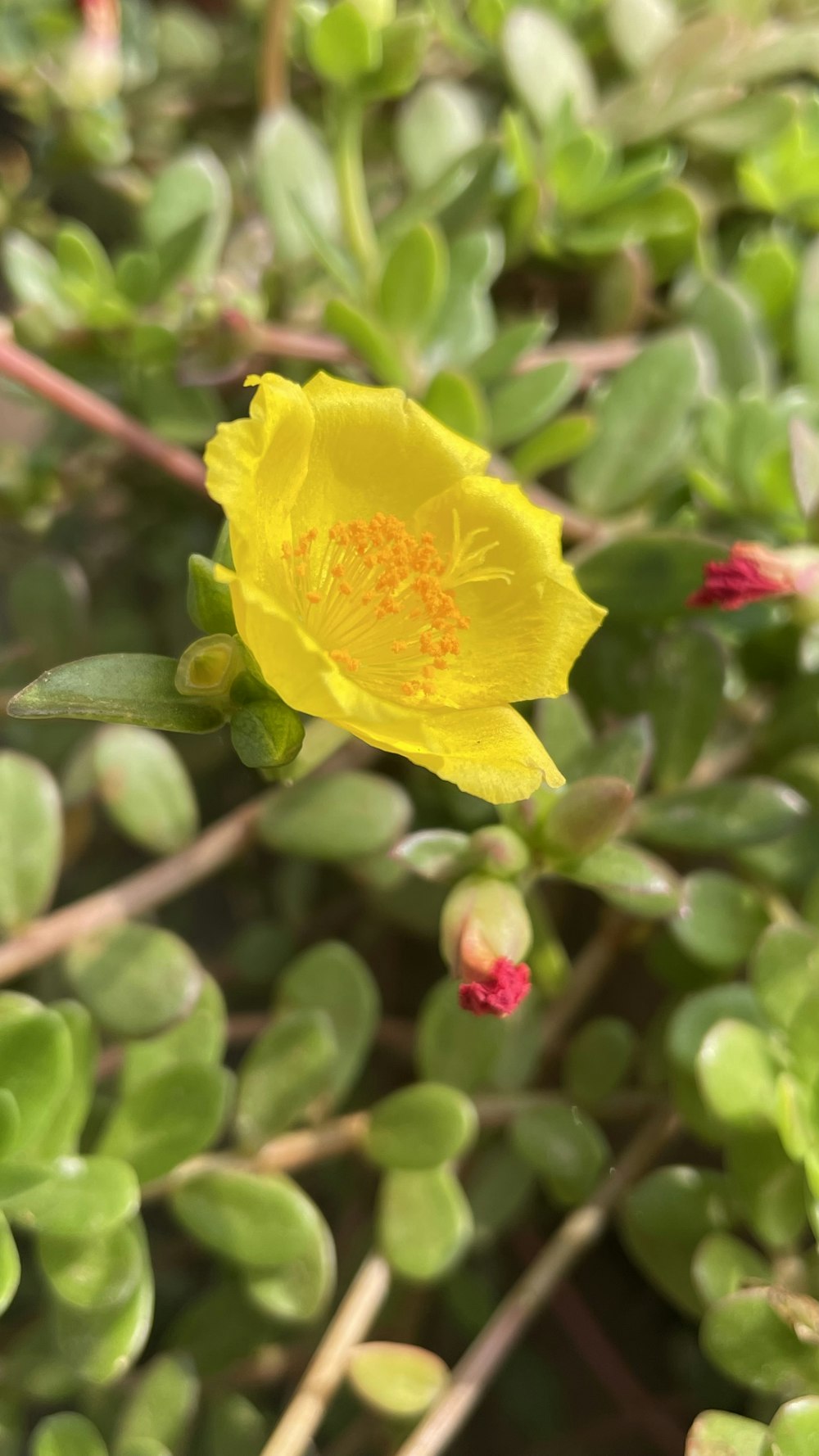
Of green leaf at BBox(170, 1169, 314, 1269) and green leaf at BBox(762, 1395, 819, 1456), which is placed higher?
green leaf at BBox(762, 1395, 819, 1456)

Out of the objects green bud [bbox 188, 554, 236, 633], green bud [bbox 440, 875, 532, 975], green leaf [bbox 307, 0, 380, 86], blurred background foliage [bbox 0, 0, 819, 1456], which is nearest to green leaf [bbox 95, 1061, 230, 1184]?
blurred background foliage [bbox 0, 0, 819, 1456]

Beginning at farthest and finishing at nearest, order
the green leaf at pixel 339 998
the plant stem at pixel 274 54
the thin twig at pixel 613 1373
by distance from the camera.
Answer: the plant stem at pixel 274 54
the thin twig at pixel 613 1373
the green leaf at pixel 339 998

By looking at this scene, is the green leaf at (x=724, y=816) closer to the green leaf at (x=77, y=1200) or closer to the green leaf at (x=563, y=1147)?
the green leaf at (x=563, y=1147)

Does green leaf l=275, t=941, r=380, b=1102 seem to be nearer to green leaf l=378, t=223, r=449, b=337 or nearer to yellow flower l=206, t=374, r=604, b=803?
yellow flower l=206, t=374, r=604, b=803

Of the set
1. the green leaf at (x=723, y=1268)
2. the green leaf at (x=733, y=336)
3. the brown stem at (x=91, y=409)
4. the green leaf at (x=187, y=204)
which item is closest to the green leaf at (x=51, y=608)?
the brown stem at (x=91, y=409)

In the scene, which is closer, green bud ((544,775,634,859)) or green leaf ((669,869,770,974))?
green bud ((544,775,634,859))

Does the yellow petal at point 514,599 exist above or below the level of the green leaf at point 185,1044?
above
